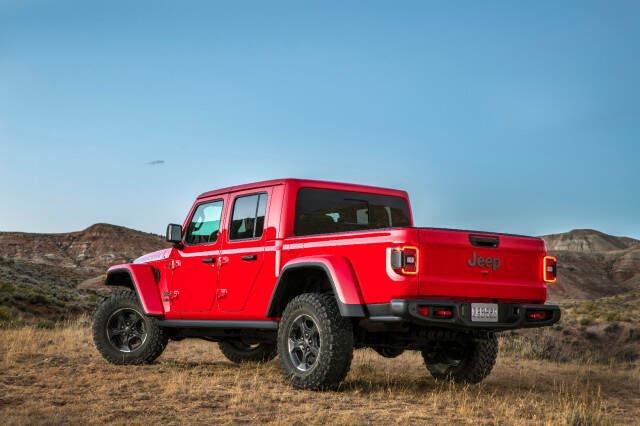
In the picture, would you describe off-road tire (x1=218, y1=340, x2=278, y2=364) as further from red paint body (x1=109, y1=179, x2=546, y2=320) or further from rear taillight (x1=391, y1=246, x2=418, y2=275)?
rear taillight (x1=391, y1=246, x2=418, y2=275)

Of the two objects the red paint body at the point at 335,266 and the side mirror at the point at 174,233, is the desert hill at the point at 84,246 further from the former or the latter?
the red paint body at the point at 335,266

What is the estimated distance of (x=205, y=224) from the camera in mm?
9258

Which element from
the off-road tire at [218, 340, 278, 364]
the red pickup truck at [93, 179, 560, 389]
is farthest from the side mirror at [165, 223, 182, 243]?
the off-road tire at [218, 340, 278, 364]

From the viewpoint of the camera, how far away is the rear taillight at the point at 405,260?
6.45 metres

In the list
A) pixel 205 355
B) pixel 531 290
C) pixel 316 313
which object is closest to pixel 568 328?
pixel 205 355

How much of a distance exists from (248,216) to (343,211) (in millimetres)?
1106

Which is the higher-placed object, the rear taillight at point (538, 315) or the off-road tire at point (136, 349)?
the rear taillight at point (538, 315)

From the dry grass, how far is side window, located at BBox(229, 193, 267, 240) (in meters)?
1.65

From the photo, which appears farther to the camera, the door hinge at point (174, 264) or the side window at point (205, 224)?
the door hinge at point (174, 264)

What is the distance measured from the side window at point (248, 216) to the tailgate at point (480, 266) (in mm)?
2292

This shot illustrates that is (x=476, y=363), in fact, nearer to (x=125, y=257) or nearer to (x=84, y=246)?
(x=125, y=257)

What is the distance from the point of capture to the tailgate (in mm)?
6641

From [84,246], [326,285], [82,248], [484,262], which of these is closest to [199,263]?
[326,285]

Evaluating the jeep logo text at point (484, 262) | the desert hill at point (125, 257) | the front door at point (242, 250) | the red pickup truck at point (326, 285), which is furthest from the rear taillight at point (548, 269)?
the desert hill at point (125, 257)
